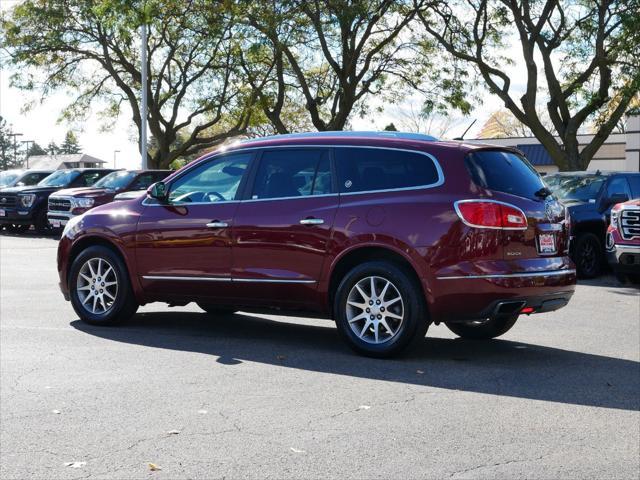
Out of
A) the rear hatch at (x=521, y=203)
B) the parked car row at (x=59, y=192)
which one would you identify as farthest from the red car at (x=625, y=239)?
the parked car row at (x=59, y=192)

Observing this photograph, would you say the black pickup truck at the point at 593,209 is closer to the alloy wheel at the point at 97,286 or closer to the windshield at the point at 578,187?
the windshield at the point at 578,187

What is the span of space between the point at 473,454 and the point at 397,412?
0.97 meters

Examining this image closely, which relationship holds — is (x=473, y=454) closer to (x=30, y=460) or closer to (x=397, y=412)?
(x=397, y=412)

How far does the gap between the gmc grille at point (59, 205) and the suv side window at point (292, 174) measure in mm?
15589

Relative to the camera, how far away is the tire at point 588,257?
15.5 metres

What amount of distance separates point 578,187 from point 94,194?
12.1 meters

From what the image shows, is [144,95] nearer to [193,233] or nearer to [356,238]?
[193,233]

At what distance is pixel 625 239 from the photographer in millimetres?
12961

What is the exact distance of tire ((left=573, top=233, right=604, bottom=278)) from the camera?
15.5 meters

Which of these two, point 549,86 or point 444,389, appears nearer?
point 444,389

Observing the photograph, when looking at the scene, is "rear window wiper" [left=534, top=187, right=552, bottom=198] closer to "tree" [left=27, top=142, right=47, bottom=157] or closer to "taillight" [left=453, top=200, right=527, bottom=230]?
"taillight" [left=453, top=200, right=527, bottom=230]

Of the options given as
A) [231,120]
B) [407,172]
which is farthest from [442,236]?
[231,120]

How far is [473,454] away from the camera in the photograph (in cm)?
523

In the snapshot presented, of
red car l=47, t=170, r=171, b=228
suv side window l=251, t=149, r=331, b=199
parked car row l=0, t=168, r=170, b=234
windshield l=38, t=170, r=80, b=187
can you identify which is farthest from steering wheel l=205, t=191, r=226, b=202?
windshield l=38, t=170, r=80, b=187
